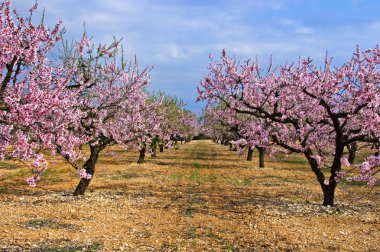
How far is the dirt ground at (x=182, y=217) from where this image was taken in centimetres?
1252

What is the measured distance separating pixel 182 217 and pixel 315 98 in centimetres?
743

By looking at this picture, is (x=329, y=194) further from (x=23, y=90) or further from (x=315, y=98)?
(x=23, y=90)

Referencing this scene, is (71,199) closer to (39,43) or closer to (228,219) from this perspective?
(228,219)

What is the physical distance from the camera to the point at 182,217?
16.4 metres

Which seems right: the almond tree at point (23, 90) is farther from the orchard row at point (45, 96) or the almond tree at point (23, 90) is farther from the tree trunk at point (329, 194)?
the tree trunk at point (329, 194)

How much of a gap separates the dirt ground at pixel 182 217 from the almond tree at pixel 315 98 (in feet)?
9.09

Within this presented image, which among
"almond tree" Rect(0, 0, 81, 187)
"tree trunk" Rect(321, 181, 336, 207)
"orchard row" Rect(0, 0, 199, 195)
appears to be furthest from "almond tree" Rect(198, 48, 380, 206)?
"almond tree" Rect(0, 0, 81, 187)

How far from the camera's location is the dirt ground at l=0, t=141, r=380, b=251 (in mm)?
12516

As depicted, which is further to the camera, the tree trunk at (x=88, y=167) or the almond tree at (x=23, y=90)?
the tree trunk at (x=88, y=167)

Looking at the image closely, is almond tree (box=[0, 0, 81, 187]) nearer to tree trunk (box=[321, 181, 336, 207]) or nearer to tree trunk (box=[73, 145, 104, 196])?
tree trunk (box=[73, 145, 104, 196])

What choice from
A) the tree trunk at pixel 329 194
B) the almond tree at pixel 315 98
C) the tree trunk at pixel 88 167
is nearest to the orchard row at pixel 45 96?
the tree trunk at pixel 88 167

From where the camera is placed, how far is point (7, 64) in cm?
1059

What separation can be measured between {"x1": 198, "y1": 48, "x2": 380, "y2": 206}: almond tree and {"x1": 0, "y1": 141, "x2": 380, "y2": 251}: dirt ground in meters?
2.77

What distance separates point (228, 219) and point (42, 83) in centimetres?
870
